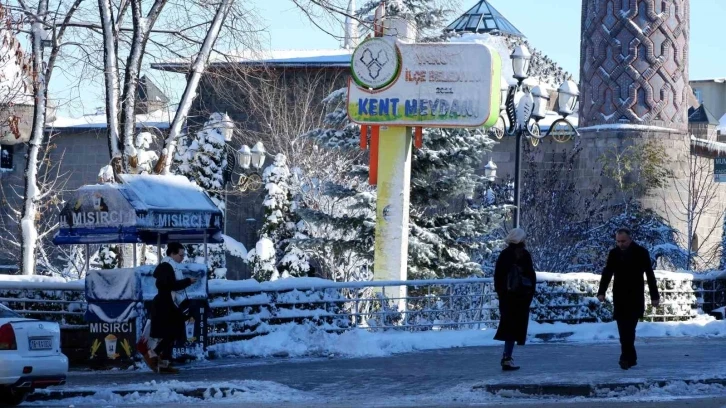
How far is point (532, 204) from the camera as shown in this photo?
39438 mm

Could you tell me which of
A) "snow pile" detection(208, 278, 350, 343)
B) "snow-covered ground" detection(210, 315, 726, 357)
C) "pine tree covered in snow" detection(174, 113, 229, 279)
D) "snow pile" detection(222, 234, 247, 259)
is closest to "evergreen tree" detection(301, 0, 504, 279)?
"snow-covered ground" detection(210, 315, 726, 357)

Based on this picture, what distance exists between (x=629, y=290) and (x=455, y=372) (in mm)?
2303

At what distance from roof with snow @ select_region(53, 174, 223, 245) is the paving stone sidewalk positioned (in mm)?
2016

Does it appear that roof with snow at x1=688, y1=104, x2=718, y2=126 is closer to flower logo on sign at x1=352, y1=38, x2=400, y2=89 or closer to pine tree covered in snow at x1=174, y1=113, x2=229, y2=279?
pine tree covered in snow at x1=174, y1=113, x2=229, y2=279

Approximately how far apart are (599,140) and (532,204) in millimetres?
9786

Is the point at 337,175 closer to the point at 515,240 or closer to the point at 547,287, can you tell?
the point at 547,287

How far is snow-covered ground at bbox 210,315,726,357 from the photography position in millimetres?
19219

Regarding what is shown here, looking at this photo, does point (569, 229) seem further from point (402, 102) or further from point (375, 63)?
point (375, 63)

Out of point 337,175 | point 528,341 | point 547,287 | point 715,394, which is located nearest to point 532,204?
point 337,175

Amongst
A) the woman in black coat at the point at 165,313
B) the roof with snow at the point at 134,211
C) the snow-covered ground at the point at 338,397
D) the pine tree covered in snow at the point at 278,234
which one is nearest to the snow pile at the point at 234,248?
the pine tree covered in snow at the point at 278,234

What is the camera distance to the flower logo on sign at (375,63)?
2453 cm

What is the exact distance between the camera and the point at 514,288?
623 inches

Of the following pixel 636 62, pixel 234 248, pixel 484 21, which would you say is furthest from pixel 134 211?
pixel 484 21

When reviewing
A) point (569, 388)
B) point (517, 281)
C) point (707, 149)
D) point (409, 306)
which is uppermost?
point (707, 149)
